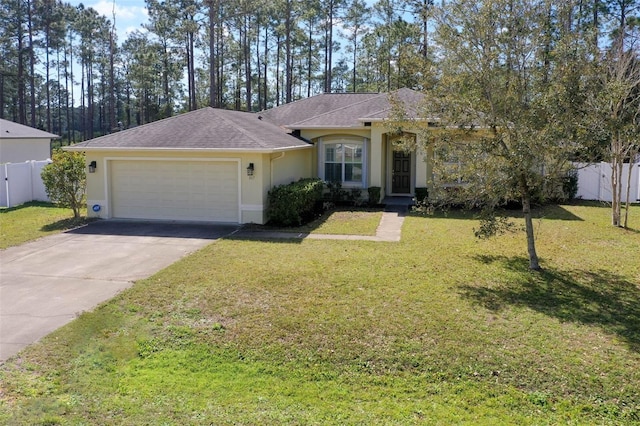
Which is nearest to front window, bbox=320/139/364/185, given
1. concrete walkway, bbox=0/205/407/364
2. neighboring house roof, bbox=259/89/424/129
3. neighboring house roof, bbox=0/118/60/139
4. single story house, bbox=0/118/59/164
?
neighboring house roof, bbox=259/89/424/129

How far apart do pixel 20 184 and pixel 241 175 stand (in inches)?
393

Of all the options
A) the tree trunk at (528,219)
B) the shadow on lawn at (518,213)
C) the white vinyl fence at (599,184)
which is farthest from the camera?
the white vinyl fence at (599,184)

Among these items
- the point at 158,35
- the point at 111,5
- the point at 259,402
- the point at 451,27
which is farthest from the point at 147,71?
the point at 259,402

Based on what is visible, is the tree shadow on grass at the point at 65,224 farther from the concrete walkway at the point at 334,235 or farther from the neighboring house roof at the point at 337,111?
the neighboring house roof at the point at 337,111

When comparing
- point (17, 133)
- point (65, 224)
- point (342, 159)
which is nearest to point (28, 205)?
point (65, 224)

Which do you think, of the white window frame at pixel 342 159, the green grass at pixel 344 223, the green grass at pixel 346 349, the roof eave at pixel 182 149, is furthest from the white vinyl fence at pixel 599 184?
the roof eave at pixel 182 149

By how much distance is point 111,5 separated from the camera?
10961 millimetres

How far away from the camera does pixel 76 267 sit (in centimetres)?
992

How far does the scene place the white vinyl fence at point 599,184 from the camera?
1998 cm

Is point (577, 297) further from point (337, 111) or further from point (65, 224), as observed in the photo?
point (337, 111)

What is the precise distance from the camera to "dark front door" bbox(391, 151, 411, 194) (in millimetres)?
21016

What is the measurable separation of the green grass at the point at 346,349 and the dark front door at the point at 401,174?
11.0m

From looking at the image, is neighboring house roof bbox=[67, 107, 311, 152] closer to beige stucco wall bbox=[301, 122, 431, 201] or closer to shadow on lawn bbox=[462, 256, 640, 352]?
beige stucco wall bbox=[301, 122, 431, 201]

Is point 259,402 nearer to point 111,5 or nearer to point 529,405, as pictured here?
point 529,405
